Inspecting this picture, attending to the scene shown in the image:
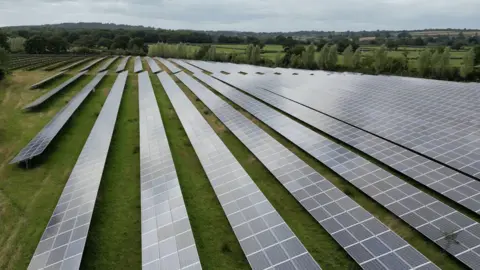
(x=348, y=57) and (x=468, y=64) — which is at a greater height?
(x=348, y=57)

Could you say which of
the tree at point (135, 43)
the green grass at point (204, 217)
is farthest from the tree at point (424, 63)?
the tree at point (135, 43)

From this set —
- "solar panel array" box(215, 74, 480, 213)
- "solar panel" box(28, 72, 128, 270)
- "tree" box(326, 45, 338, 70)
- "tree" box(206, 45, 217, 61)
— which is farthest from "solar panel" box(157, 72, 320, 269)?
"tree" box(206, 45, 217, 61)

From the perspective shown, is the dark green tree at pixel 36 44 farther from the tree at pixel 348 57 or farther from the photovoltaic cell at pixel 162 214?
the photovoltaic cell at pixel 162 214

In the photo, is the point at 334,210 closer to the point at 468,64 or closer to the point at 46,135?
the point at 46,135

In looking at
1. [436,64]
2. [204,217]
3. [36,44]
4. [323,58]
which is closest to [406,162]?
[204,217]

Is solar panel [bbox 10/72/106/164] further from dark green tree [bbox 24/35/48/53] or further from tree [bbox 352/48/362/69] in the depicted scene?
dark green tree [bbox 24/35/48/53]

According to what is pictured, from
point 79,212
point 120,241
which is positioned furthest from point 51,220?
point 120,241
